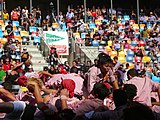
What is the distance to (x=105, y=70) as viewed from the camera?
696 cm

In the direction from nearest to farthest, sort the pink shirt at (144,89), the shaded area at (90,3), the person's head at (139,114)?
the person's head at (139,114)
the pink shirt at (144,89)
the shaded area at (90,3)

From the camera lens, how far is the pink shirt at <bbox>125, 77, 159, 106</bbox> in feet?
23.3

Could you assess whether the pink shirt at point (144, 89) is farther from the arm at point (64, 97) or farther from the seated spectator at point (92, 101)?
the arm at point (64, 97)

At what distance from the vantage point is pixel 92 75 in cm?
739

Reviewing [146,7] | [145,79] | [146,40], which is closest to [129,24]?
[146,40]

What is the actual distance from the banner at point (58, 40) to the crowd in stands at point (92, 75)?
1.15 metres

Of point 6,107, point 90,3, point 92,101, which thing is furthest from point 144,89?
point 90,3

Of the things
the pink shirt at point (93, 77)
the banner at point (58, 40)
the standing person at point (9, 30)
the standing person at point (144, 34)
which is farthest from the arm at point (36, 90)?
the standing person at point (144, 34)

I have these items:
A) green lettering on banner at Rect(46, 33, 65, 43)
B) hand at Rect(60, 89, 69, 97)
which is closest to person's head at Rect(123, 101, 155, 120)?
hand at Rect(60, 89, 69, 97)

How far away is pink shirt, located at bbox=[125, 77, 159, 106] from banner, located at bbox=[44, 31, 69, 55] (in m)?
14.4

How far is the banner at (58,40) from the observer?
2172 centimetres

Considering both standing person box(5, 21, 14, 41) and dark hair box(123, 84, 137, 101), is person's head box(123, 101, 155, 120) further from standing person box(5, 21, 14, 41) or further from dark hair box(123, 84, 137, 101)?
standing person box(5, 21, 14, 41)

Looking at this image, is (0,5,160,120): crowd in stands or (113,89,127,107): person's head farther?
(113,89,127,107): person's head

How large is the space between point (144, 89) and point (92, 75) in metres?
0.88
